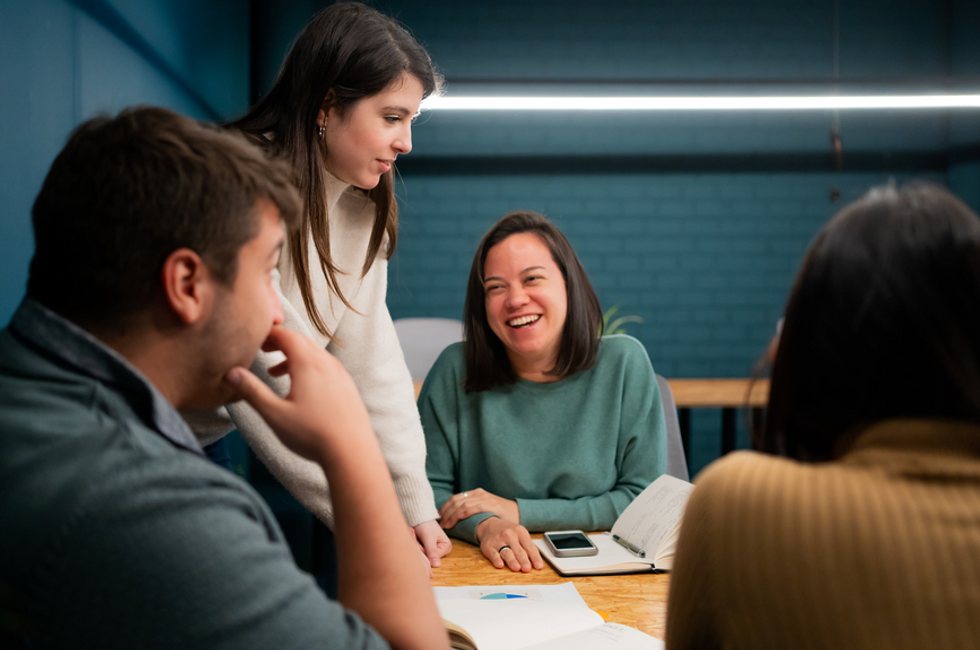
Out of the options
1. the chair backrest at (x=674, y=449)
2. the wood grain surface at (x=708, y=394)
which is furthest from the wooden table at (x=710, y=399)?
the chair backrest at (x=674, y=449)

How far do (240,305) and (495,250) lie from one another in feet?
3.64

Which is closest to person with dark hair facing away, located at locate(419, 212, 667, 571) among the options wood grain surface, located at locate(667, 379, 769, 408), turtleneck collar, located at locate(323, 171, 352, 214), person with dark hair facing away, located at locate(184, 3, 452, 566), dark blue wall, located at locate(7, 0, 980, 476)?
person with dark hair facing away, located at locate(184, 3, 452, 566)

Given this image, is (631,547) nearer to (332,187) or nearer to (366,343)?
(366,343)

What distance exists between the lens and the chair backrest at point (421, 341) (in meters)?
2.88

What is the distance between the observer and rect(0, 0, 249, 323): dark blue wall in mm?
1315

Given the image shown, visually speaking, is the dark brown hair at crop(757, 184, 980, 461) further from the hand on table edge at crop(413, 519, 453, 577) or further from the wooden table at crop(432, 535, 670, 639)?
the hand on table edge at crop(413, 519, 453, 577)

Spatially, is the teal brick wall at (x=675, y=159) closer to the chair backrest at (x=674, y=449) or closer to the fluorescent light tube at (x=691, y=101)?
the fluorescent light tube at (x=691, y=101)

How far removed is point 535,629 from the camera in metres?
0.86

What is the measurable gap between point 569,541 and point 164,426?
821 millimetres

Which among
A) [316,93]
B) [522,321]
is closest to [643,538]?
[522,321]

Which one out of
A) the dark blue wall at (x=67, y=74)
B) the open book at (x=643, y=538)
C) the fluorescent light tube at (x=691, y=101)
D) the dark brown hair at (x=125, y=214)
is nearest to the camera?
the dark brown hair at (x=125, y=214)

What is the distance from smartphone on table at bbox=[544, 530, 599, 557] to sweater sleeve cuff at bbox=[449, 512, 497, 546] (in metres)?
0.13

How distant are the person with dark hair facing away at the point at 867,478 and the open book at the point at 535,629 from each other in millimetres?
290

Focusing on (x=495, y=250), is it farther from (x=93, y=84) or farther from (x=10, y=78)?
(x=93, y=84)
